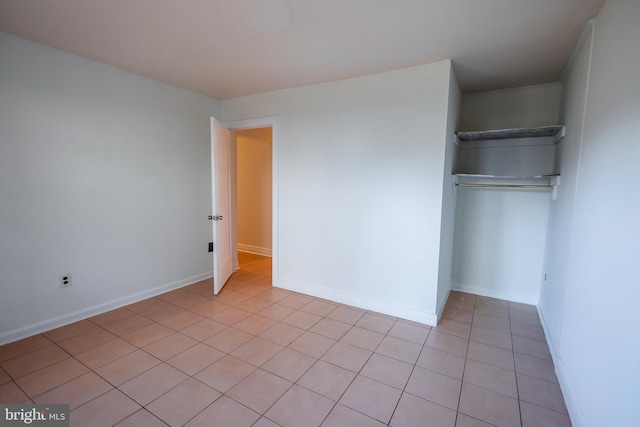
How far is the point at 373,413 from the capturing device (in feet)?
5.50

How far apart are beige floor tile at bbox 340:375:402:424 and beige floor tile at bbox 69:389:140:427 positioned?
1246 mm

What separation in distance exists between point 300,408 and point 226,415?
418 millimetres

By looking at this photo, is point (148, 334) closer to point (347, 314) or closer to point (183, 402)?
point (183, 402)

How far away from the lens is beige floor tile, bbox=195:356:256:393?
1894 millimetres

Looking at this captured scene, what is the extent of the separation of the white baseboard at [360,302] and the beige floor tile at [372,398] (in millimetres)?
1017

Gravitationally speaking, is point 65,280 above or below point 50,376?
above

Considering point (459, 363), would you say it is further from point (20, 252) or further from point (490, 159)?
point (20, 252)

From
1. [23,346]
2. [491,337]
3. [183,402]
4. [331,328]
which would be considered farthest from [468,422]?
[23,346]

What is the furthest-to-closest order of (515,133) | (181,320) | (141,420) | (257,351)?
1. (515,133)
2. (181,320)
3. (257,351)
4. (141,420)

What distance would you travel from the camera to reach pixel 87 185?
8.73 ft

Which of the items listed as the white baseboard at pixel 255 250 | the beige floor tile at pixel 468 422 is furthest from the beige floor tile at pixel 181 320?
the white baseboard at pixel 255 250

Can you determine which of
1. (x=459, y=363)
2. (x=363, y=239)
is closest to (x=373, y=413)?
(x=459, y=363)

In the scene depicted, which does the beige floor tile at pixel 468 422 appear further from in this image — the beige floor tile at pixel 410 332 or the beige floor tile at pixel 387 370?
the beige floor tile at pixel 410 332
